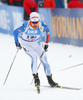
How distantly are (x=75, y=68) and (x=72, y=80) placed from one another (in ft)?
4.51

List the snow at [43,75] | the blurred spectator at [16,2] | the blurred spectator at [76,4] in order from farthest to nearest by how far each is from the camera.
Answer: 1. the blurred spectator at [16,2]
2. the blurred spectator at [76,4]
3. the snow at [43,75]

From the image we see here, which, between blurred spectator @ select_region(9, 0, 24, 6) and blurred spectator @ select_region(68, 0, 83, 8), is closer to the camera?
blurred spectator @ select_region(68, 0, 83, 8)

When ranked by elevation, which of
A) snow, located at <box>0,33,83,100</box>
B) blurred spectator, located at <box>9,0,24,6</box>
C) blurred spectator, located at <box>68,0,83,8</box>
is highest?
blurred spectator, located at <box>68,0,83,8</box>

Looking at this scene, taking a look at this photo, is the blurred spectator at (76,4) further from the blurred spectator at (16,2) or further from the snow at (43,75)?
the blurred spectator at (16,2)

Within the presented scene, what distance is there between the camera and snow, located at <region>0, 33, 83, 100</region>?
22.0 ft

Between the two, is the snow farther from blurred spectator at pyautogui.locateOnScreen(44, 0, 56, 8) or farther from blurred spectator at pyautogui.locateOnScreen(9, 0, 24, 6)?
blurred spectator at pyautogui.locateOnScreen(9, 0, 24, 6)

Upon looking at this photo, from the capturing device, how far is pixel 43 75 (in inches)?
353

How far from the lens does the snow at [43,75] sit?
671 cm

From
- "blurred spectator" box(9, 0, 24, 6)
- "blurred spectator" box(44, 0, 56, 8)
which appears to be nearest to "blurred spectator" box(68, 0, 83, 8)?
"blurred spectator" box(44, 0, 56, 8)

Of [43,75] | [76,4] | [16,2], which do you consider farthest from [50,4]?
[43,75]

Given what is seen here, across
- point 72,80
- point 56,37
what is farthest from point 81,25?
point 72,80

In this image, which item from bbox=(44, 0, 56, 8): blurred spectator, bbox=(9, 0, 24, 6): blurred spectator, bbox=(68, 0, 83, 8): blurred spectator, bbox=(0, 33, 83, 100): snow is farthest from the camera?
bbox=(9, 0, 24, 6): blurred spectator

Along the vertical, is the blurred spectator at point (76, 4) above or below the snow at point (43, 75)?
above

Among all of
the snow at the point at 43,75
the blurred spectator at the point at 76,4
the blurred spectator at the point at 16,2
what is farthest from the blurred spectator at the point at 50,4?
the blurred spectator at the point at 16,2
